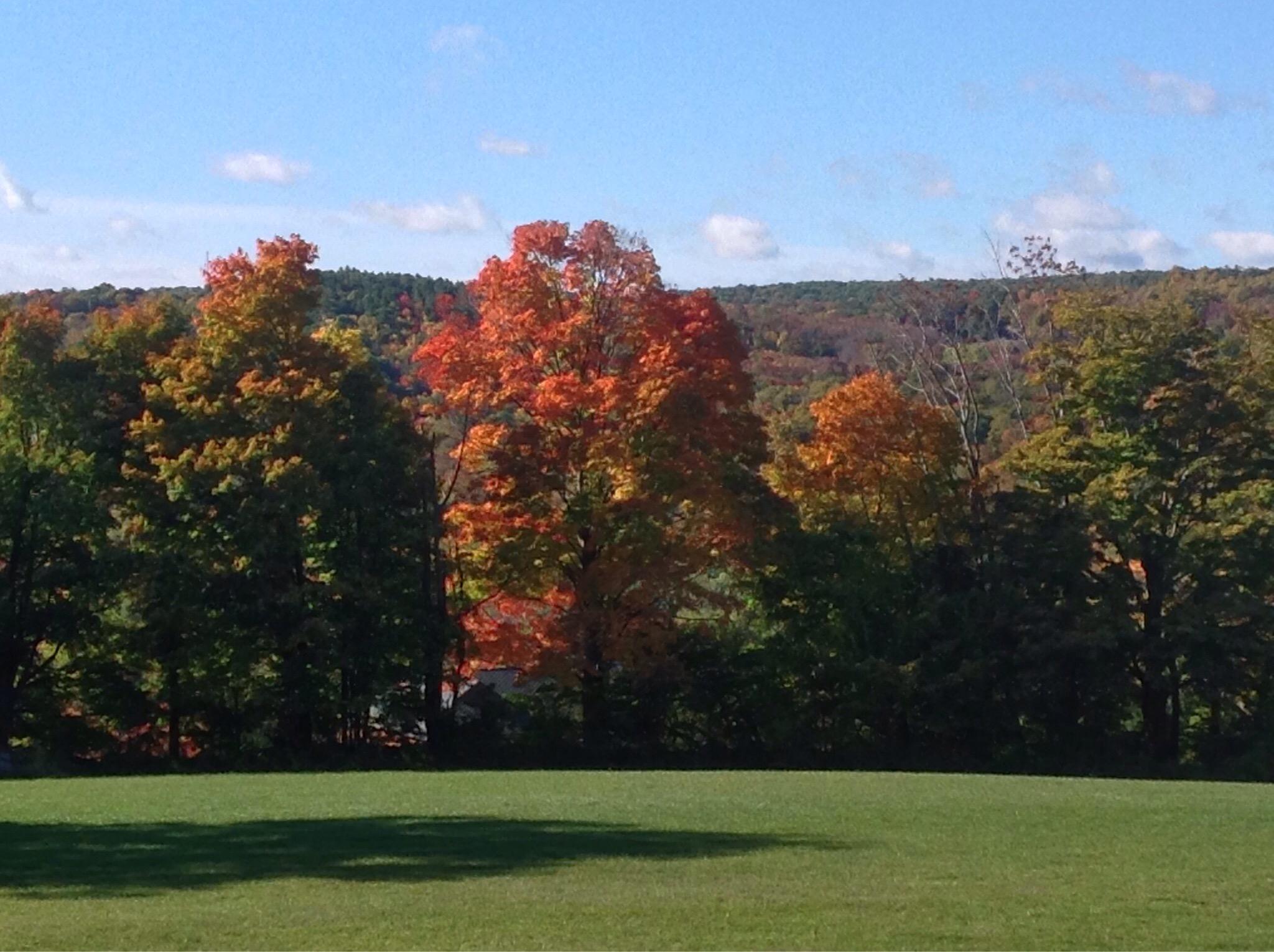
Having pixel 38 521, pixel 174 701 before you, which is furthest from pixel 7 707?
pixel 38 521

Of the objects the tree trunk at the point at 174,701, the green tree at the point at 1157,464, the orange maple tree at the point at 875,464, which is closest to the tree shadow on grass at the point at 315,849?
the tree trunk at the point at 174,701

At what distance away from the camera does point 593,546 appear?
4353 cm

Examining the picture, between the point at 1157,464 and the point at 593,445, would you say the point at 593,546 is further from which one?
the point at 1157,464

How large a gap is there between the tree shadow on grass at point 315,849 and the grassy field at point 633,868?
0.22ft

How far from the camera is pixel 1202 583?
44.9 meters

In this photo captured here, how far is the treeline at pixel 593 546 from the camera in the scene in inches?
1640

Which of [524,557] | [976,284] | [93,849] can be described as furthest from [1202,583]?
[93,849]

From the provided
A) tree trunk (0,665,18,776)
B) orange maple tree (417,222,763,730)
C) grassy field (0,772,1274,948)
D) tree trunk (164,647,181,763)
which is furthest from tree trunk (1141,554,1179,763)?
tree trunk (0,665,18,776)

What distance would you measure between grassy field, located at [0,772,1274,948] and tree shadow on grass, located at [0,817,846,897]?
7 centimetres

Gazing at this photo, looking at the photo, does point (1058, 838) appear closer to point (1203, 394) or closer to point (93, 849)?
point (93, 849)

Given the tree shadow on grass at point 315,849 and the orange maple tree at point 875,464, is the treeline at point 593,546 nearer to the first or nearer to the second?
the orange maple tree at point 875,464

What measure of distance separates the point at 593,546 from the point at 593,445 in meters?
2.94

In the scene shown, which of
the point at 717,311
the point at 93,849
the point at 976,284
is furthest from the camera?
the point at 976,284

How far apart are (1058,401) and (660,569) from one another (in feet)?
46.4
